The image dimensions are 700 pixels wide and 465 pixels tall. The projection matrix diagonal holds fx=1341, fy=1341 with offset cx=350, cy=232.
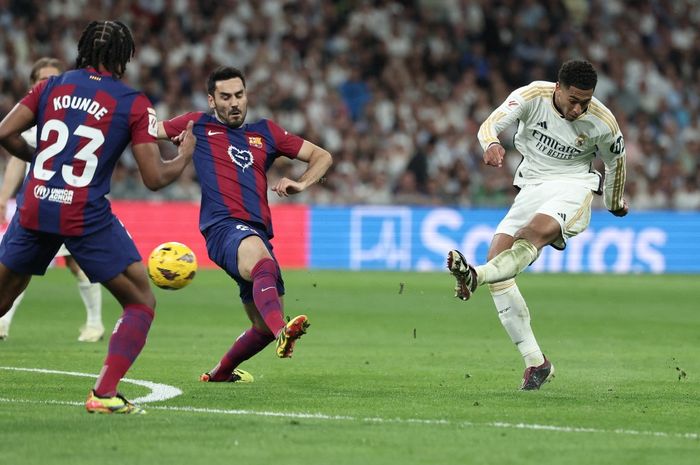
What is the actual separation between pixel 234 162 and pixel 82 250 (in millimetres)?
2379

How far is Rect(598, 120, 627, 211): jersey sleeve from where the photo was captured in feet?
31.6

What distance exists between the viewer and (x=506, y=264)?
8.98 metres

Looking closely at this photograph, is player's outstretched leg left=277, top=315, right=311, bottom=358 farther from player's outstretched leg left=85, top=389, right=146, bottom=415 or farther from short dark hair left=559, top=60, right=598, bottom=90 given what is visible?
short dark hair left=559, top=60, right=598, bottom=90

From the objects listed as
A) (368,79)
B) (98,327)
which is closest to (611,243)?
(368,79)

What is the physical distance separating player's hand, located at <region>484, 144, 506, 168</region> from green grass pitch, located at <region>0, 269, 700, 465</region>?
154cm

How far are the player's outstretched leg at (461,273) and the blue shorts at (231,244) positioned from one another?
3.94ft

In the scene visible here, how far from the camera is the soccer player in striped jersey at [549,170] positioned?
936cm

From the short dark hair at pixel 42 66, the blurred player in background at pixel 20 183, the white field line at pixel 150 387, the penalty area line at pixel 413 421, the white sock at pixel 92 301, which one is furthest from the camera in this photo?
the white sock at pixel 92 301

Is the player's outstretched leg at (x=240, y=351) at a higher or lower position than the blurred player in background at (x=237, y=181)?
lower

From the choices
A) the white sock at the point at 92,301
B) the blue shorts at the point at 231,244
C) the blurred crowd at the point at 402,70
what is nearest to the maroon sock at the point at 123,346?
the blue shorts at the point at 231,244

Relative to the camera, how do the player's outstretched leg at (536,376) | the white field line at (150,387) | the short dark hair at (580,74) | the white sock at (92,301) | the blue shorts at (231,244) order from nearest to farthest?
1. the white field line at (150,387)
2. the blue shorts at (231,244)
3. the short dark hair at (580,74)
4. the player's outstretched leg at (536,376)
5. the white sock at (92,301)

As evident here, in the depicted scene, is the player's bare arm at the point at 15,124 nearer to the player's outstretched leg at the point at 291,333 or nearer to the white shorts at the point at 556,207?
the player's outstretched leg at the point at 291,333

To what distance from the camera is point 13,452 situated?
6.23m

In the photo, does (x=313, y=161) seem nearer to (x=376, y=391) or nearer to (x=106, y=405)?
(x=376, y=391)
